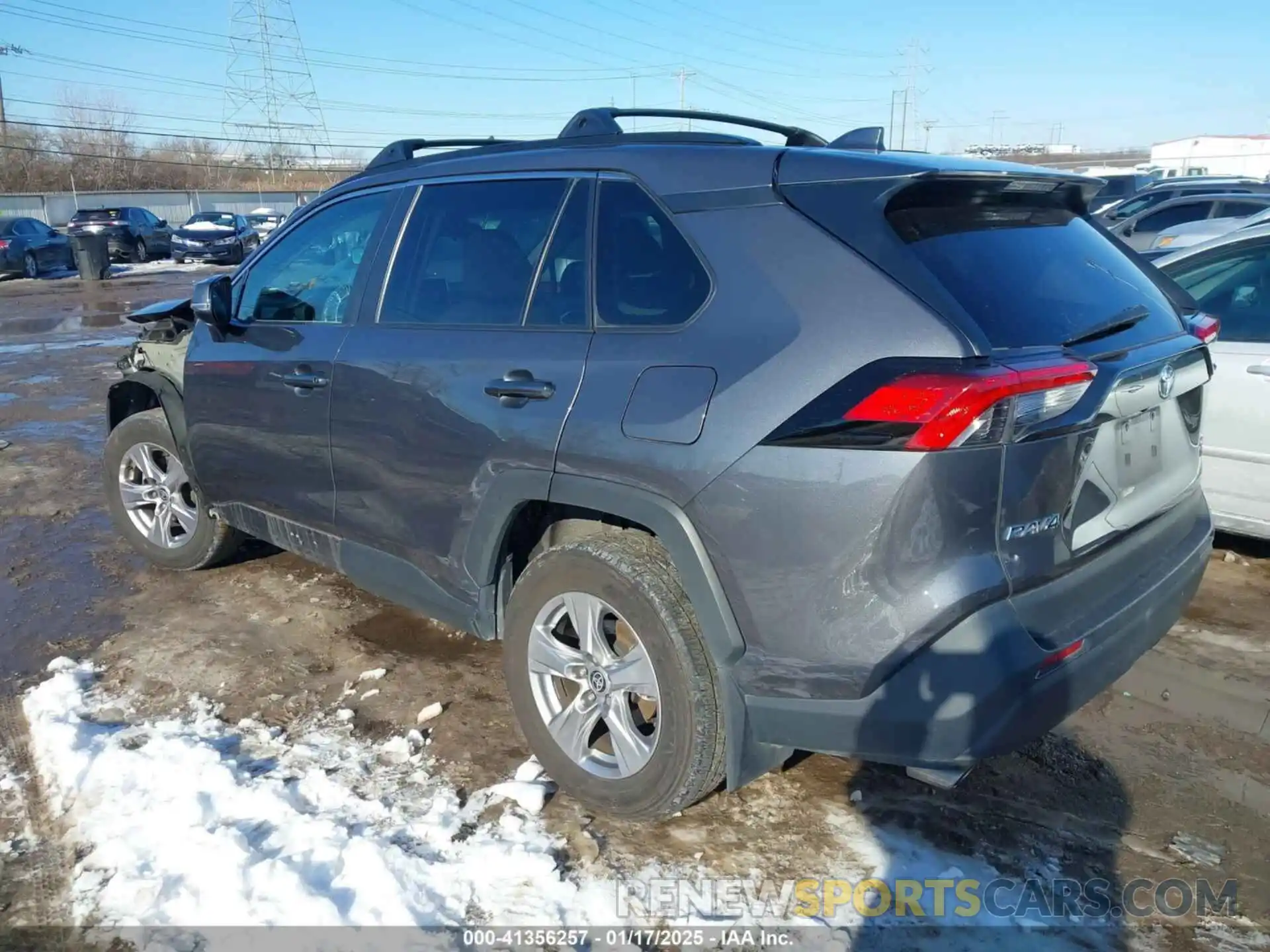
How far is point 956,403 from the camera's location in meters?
2.19

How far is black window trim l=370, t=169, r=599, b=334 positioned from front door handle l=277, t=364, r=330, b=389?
30cm

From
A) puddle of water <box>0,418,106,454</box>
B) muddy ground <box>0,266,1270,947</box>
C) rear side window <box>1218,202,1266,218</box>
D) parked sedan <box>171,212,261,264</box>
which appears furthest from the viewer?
parked sedan <box>171,212,261,264</box>

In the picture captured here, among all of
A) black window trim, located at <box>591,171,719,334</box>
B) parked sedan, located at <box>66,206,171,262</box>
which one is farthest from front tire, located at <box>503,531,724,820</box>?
parked sedan, located at <box>66,206,171,262</box>

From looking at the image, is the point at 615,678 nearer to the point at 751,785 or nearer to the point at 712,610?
the point at 712,610

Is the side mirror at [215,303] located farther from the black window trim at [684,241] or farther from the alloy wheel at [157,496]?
the black window trim at [684,241]

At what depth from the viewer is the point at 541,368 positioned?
9.62ft

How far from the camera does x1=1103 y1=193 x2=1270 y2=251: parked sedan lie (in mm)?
13773

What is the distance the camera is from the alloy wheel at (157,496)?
4.92 meters

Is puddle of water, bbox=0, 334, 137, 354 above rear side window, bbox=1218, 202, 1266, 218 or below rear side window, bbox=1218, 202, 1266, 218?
below

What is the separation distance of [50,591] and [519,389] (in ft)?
10.5

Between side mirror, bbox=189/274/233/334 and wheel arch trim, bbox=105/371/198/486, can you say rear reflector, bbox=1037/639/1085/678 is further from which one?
wheel arch trim, bbox=105/371/198/486

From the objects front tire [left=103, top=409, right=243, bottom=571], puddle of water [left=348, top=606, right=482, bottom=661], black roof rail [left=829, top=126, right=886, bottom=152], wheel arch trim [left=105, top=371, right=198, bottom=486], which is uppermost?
black roof rail [left=829, top=126, right=886, bottom=152]

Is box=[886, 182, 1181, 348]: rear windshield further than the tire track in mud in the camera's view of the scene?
No

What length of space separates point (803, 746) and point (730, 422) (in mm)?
845
